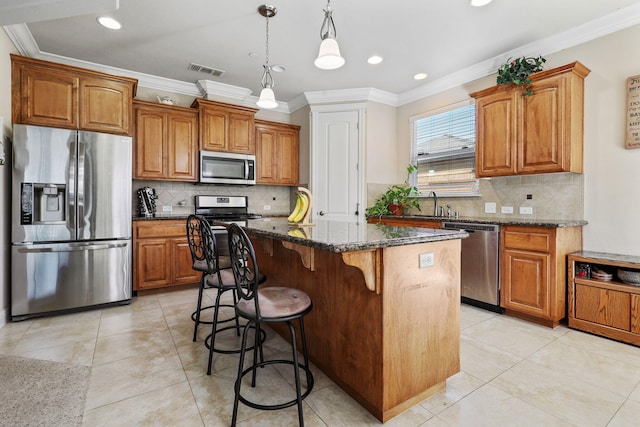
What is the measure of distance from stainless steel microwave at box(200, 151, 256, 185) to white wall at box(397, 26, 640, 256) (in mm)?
3943

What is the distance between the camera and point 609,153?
284 cm

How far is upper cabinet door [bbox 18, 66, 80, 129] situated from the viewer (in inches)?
117

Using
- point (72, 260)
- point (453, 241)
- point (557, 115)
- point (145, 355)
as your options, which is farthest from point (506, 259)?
point (72, 260)

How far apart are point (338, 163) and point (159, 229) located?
2627 millimetres

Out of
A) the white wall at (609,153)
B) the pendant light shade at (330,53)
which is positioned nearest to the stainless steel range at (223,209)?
the pendant light shade at (330,53)

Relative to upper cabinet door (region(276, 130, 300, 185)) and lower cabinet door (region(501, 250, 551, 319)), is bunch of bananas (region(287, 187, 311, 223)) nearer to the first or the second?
lower cabinet door (region(501, 250, 551, 319))

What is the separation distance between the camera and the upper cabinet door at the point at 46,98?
2.98 m

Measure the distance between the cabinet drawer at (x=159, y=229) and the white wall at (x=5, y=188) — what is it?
1071 millimetres

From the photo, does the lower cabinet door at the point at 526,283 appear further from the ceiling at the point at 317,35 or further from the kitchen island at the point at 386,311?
the ceiling at the point at 317,35

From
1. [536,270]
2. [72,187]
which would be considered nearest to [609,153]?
[536,270]

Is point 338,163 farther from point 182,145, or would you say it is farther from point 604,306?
point 604,306

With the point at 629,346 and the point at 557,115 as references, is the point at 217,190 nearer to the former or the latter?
the point at 557,115

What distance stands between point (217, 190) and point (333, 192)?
1.77 m

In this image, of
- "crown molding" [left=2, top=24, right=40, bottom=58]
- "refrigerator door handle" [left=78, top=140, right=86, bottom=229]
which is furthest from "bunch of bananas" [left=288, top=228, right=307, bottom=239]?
"crown molding" [left=2, top=24, right=40, bottom=58]
